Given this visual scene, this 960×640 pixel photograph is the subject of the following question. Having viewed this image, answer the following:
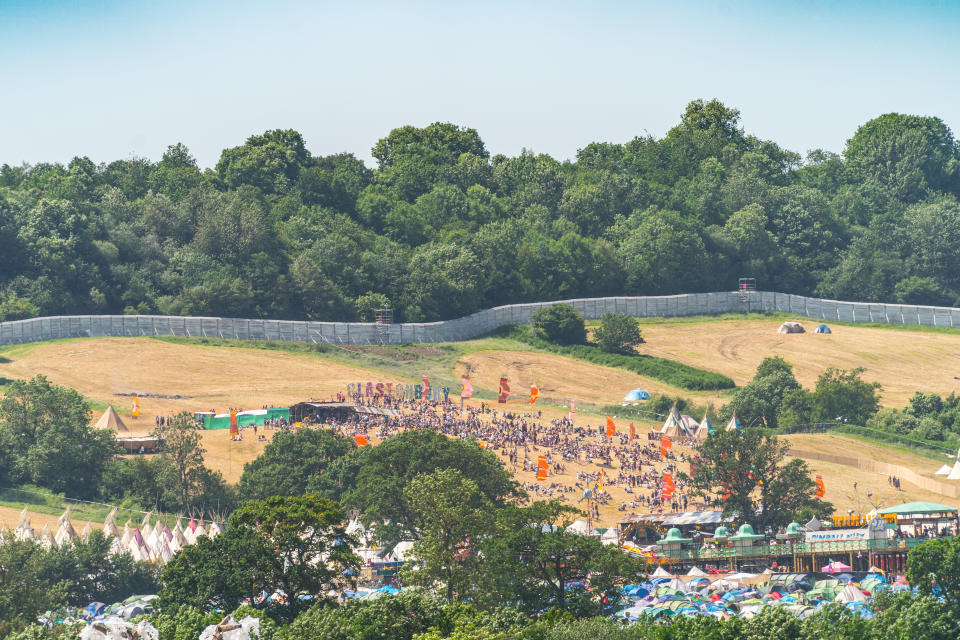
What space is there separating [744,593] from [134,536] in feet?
108

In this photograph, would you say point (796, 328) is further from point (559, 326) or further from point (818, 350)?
point (559, 326)

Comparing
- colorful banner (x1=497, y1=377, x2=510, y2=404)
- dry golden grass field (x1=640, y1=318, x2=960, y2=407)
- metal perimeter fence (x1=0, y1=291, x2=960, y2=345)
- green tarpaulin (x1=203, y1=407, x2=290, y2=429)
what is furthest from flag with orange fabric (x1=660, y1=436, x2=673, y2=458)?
metal perimeter fence (x1=0, y1=291, x2=960, y2=345)

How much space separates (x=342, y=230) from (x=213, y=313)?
998 inches

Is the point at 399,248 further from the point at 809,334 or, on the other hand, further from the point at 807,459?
the point at 807,459

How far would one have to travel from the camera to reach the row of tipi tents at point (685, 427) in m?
119

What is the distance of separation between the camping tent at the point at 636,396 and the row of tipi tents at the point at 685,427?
678cm

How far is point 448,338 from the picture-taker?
15100 cm

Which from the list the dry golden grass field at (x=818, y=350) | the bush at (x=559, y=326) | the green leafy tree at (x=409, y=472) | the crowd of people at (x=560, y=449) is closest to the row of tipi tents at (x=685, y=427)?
the crowd of people at (x=560, y=449)

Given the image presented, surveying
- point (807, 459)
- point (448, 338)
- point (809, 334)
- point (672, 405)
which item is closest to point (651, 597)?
point (807, 459)

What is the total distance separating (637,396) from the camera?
129625 mm

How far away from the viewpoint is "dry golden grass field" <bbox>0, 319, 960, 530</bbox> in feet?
382

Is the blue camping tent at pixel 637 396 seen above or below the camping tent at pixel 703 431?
above

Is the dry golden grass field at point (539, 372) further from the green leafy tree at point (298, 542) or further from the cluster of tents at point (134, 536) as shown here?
the green leafy tree at point (298, 542)

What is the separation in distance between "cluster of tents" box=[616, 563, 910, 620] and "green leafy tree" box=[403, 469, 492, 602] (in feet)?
23.8
